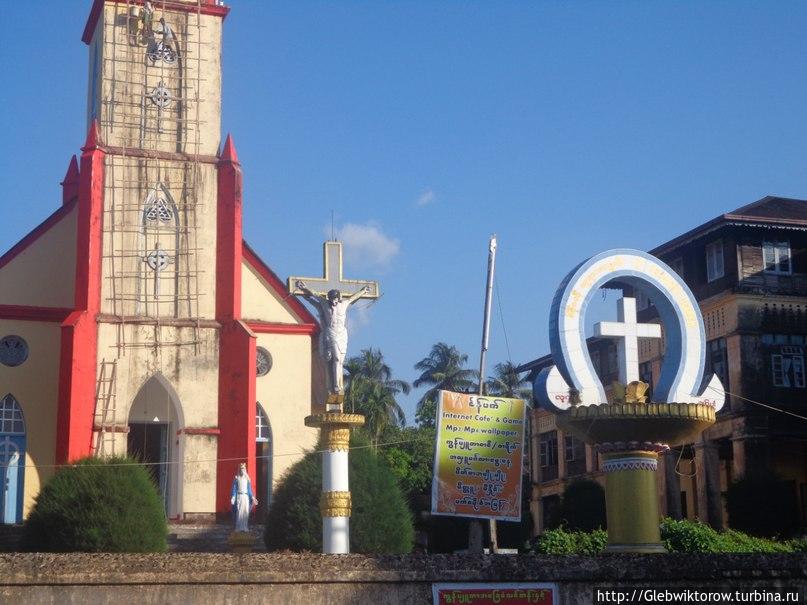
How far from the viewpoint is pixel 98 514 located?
2053 centimetres

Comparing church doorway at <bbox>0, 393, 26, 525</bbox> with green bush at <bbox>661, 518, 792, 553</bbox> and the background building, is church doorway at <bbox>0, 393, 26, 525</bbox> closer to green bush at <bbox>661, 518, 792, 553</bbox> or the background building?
green bush at <bbox>661, 518, 792, 553</bbox>

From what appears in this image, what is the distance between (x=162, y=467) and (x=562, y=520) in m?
11.8

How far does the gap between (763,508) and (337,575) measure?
22.7 meters

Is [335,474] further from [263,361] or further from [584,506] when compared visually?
[584,506]

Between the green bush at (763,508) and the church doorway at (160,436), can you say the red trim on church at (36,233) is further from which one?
the green bush at (763,508)

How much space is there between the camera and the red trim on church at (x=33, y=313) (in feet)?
98.9

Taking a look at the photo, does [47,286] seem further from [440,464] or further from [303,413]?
[440,464]

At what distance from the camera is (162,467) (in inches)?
1203

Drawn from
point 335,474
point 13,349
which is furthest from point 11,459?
point 335,474

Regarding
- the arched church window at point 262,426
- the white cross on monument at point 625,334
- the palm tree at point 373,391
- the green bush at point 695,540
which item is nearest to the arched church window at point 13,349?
the arched church window at point 262,426

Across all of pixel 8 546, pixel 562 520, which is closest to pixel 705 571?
pixel 8 546

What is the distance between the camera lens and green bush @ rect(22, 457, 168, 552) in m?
20.4

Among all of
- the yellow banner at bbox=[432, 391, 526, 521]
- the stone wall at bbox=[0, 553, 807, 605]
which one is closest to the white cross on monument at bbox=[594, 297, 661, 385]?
the yellow banner at bbox=[432, 391, 526, 521]

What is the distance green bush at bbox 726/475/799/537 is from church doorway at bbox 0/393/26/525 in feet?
60.6
